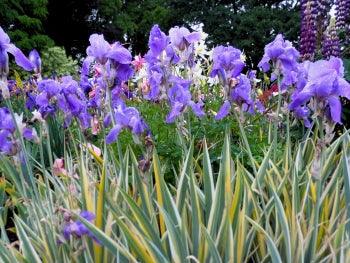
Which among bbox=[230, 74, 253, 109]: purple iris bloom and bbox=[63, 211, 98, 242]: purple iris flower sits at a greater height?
bbox=[230, 74, 253, 109]: purple iris bloom

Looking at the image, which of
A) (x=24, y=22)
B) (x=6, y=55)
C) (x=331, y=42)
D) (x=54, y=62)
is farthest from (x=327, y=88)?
(x=24, y=22)

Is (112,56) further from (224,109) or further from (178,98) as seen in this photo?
(224,109)

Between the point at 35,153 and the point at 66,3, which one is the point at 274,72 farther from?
the point at 66,3

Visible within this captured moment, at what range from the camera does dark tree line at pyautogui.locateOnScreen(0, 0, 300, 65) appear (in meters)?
19.3

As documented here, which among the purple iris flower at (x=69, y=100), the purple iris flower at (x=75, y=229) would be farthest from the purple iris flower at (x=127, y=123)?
the purple iris flower at (x=75, y=229)

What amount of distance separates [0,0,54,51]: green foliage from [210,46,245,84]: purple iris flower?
14052 millimetres

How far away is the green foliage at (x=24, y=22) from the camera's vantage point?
49.5 ft

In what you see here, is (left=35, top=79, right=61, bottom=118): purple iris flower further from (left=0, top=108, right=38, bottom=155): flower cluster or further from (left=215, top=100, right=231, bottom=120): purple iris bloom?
(left=215, top=100, right=231, bottom=120): purple iris bloom

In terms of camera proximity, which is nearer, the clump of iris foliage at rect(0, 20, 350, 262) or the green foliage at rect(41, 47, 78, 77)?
the clump of iris foliage at rect(0, 20, 350, 262)

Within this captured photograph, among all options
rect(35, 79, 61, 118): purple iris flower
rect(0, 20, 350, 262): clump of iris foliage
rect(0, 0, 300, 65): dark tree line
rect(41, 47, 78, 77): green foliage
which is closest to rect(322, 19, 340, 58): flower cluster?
rect(0, 20, 350, 262): clump of iris foliage

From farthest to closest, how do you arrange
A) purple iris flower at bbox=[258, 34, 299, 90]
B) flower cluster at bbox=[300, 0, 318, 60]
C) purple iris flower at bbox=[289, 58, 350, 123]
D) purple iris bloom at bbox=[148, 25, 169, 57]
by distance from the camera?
flower cluster at bbox=[300, 0, 318, 60]
purple iris bloom at bbox=[148, 25, 169, 57]
purple iris flower at bbox=[258, 34, 299, 90]
purple iris flower at bbox=[289, 58, 350, 123]

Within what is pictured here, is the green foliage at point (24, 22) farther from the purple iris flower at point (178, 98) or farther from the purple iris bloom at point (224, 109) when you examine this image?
the purple iris bloom at point (224, 109)

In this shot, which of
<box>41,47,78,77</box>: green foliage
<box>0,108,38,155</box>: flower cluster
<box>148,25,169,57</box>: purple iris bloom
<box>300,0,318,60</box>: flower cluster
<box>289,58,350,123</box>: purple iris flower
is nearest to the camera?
<box>289,58,350,123</box>: purple iris flower

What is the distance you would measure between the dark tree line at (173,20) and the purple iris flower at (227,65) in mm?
16576
